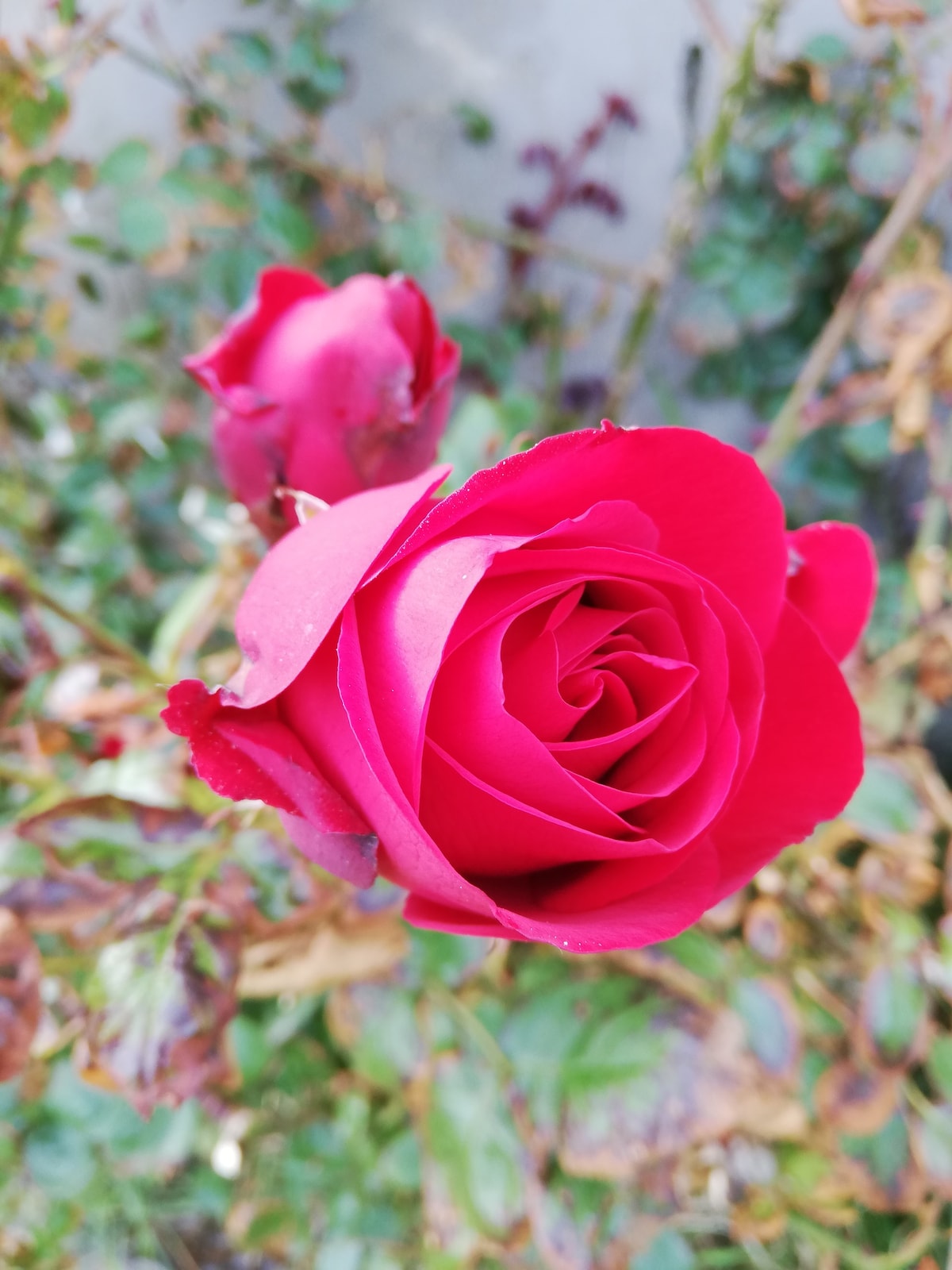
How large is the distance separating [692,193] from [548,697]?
58 centimetres

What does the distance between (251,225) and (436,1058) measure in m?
0.65

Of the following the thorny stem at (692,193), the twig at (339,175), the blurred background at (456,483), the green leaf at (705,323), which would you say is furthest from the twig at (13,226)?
the green leaf at (705,323)

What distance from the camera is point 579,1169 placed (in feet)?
1.24

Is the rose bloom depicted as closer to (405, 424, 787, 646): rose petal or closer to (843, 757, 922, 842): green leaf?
(405, 424, 787, 646): rose petal

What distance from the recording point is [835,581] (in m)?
0.24

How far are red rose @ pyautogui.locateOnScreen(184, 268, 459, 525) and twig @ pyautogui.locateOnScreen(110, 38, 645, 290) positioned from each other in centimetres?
42

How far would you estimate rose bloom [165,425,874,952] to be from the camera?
0.60 feet

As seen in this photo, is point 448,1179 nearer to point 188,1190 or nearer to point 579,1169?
point 579,1169

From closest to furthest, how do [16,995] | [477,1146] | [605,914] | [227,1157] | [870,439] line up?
[605,914], [16,995], [477,1146], [227,1157], [870,439]

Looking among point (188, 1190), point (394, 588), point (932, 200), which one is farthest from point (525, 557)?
point (932, 200)

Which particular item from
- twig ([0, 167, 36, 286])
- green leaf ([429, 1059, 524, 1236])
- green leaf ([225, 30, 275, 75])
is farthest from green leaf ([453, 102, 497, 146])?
green leaf ([429, 1059, 524, 1236])

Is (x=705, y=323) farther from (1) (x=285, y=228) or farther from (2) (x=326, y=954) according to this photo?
(2) (x=326, y=954)

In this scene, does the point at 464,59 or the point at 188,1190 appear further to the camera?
the point at 464,59

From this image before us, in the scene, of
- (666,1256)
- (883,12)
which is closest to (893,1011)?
(666,1256)
